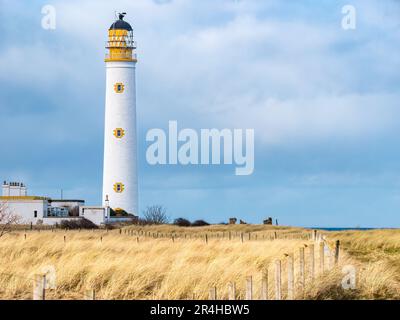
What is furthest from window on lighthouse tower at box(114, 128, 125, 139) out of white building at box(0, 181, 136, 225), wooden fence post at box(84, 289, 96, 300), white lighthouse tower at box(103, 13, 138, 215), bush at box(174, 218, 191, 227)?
wooden fence post at box(84, 289, 96, 300)

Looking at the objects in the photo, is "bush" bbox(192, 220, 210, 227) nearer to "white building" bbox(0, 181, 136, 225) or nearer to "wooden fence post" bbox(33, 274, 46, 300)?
"white building" bbox(0, 181, 136, 225)

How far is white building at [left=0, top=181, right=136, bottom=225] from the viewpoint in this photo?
62.9 m

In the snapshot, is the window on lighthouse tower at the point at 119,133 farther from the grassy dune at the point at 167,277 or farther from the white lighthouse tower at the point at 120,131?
the grassy dune at the point at 167,277

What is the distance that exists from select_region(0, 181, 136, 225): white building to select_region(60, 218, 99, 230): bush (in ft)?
2.62

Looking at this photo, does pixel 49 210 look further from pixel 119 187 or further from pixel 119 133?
pixel 119 133

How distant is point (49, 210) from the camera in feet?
220

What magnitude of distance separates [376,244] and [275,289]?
63.4ft

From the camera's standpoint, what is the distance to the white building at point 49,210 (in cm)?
6291

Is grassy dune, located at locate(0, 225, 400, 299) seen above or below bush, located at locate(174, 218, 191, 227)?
below

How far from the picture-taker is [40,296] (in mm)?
12922

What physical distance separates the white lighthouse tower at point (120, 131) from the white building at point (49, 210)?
1.24 m

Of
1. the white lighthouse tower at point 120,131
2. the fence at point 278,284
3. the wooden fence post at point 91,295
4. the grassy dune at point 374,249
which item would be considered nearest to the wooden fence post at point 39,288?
the fence at point 278,284
